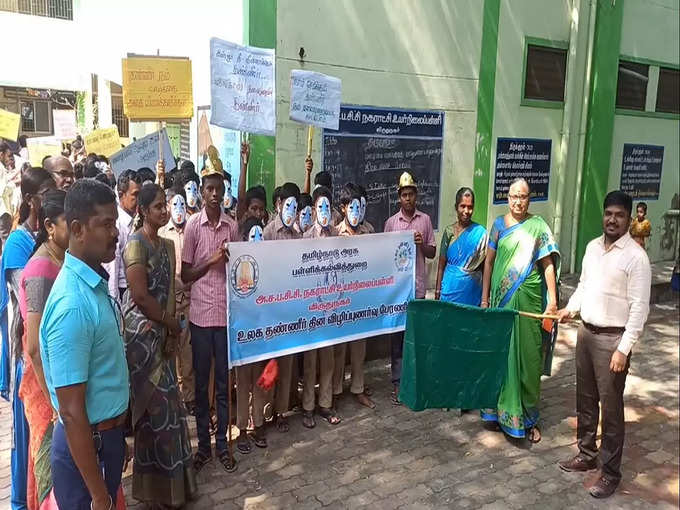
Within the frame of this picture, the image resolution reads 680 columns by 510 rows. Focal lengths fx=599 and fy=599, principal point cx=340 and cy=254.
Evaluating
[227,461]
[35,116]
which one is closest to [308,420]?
[227,461]

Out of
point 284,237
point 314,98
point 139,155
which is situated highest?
point 314,98

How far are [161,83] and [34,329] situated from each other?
327cm

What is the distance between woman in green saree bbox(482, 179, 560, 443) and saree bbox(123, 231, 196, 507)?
249cm

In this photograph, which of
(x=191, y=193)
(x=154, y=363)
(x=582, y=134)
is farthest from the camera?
(x=582, y=134)

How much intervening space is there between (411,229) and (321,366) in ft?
4.85

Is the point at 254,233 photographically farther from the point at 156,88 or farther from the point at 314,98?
the point at 156,88

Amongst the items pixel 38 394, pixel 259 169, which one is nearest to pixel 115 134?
pixel 259 169

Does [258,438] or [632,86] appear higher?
[632,86]

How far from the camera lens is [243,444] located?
4375mm

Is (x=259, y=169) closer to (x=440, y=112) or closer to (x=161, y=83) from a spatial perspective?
(x=161, y=83)

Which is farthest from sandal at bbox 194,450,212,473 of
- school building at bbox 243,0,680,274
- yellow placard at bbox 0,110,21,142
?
yellow placard at bbox 0,110,21,142

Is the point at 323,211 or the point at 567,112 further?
the point at 567,112

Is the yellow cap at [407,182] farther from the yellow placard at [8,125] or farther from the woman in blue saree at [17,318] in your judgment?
the yellow placard at [8,125]

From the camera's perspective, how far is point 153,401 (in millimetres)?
3365
